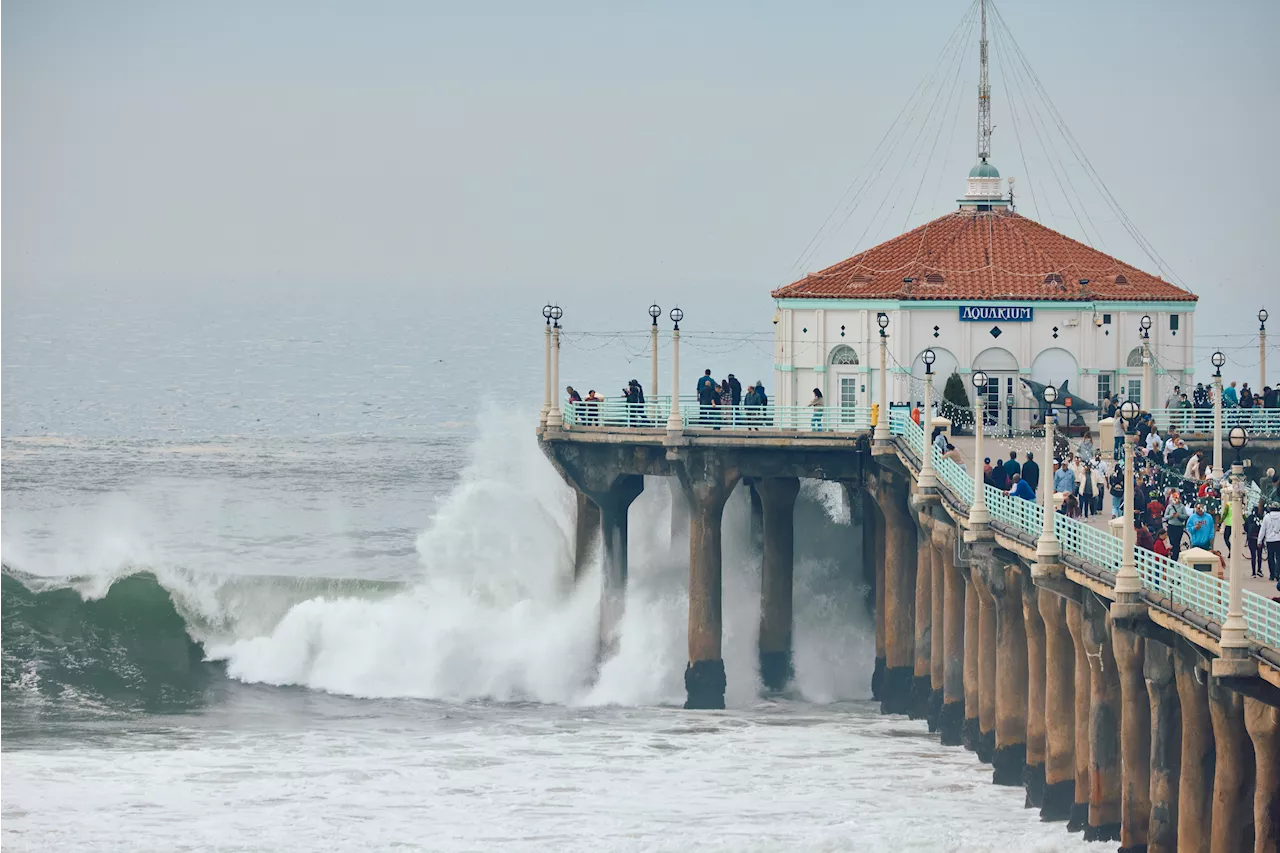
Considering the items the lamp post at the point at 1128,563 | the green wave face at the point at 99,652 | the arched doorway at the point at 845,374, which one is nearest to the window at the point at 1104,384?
the arched doorway at the point at 845,374

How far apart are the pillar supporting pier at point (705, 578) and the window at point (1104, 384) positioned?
9105mm

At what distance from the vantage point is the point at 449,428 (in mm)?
126375

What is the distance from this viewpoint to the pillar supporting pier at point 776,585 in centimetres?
5728

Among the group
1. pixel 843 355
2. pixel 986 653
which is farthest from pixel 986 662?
pixel 843 355

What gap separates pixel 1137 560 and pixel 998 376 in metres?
21.3

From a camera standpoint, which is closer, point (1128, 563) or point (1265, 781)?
point (1265, 781)

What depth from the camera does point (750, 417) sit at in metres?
55.4

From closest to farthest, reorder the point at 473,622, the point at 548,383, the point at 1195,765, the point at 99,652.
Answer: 1. the point at 1195,765
2. the point at 548,383
3. the point at 473,622
4. the point at 99,652

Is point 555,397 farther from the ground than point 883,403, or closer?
farther from the ground

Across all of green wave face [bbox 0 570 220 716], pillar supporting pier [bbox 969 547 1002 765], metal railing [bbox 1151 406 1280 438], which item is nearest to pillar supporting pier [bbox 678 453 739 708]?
pillar supporting pier [bbox 969 547 1002 765]

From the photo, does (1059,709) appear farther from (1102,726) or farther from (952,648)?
(952,648)

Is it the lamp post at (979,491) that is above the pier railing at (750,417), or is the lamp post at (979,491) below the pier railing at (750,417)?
below

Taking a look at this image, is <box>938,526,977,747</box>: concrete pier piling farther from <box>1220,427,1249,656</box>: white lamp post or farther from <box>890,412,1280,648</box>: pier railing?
<box>1220,427,1249,656</box>: white lamp post

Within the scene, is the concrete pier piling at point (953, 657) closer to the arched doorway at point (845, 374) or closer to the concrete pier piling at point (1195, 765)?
the arched doorway at point (845, 374)
